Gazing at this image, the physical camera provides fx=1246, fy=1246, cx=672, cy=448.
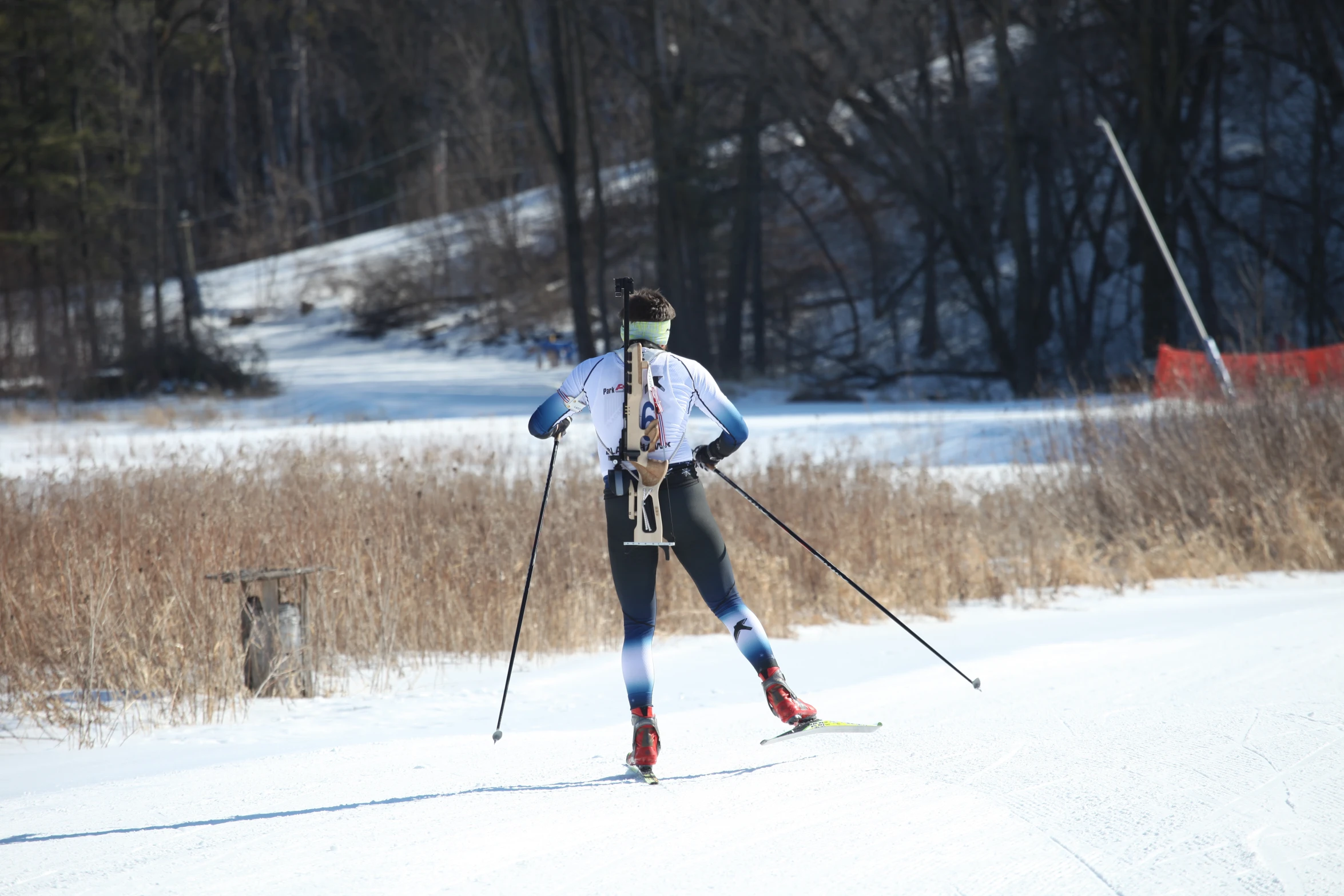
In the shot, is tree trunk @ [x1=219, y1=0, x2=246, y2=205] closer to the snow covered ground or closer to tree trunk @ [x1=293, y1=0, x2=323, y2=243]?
tree trunk @ [x1=293, y1=0, x2=323, y2=243]

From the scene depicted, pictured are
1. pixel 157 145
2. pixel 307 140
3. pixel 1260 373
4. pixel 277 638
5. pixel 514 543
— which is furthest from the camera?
pixel 307 140

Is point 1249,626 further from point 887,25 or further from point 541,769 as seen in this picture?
point 887,25

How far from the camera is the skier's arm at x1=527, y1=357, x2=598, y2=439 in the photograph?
554 centimetres

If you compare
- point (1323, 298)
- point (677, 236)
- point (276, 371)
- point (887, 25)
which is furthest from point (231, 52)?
point (1323, 298)

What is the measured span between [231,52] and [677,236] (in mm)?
30471

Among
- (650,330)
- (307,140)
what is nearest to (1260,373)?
(650,330)

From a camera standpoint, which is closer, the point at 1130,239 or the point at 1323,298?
the point at 1323,298

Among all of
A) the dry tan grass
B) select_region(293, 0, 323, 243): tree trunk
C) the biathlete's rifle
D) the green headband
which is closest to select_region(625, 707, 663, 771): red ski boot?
the biathlete's rifle

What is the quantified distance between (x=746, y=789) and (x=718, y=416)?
163cm

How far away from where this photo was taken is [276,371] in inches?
1320

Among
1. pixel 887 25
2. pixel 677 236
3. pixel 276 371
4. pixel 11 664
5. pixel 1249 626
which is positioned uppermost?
pixel 887 25

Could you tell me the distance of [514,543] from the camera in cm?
988

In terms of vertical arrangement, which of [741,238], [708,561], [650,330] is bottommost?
[708,561]

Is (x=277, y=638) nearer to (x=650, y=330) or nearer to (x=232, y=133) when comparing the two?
(x=650, y=330)
